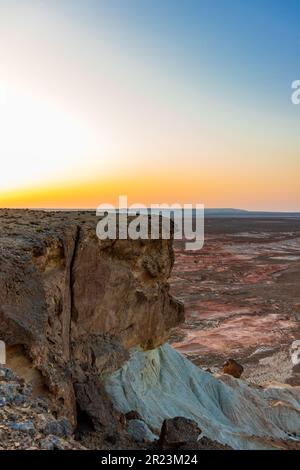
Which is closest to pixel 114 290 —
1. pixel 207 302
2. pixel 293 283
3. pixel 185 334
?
pixel 185 334

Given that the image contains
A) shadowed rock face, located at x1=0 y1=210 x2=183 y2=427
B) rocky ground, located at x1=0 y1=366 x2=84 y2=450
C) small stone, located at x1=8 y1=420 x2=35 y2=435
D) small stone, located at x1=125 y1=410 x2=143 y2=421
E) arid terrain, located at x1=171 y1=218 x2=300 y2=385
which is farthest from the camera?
arid terrain, located at x1=171 y1=218 x2=300 y2=385

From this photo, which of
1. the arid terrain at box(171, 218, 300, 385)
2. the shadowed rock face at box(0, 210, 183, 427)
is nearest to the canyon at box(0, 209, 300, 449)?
the shadowed rock face at box(0, 210, 183, 427)

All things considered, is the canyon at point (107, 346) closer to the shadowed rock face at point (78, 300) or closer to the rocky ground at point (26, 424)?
the shadowed rock face at point (78, 300)

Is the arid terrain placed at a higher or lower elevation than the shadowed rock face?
lower

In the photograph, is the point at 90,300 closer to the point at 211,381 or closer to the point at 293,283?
the point at 211,381

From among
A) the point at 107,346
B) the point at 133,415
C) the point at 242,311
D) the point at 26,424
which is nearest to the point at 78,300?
the point at 107,346

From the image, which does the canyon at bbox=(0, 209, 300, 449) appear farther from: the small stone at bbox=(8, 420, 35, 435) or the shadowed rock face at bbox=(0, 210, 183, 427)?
the small stone at bbox=(8, 420, 35, 435)
